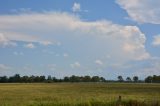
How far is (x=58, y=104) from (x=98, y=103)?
2.55 m

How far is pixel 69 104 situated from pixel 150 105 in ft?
18.0

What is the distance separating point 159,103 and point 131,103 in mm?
1741

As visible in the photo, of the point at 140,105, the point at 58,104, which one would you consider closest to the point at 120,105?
the point at 140,105

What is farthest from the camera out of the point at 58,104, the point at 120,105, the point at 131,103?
the point at 58,104

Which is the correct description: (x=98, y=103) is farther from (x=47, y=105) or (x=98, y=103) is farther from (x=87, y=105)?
(x=47, y=105)

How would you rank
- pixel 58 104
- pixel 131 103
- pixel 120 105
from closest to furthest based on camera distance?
pixel 120 105 → pixel 131 103 → pixel 58 104

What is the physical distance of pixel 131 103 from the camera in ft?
76.1

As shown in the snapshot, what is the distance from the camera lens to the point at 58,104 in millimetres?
24953

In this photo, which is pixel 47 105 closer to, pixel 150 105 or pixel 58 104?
pixel 58 104

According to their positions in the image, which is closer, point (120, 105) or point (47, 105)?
point (120, 105)

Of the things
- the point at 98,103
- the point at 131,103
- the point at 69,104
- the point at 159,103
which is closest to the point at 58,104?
the point at 69,104

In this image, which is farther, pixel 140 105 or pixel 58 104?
pixel 58 104

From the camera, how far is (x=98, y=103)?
25.1 meters

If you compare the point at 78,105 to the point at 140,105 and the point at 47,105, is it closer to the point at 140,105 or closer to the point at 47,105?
the point at 47,105
